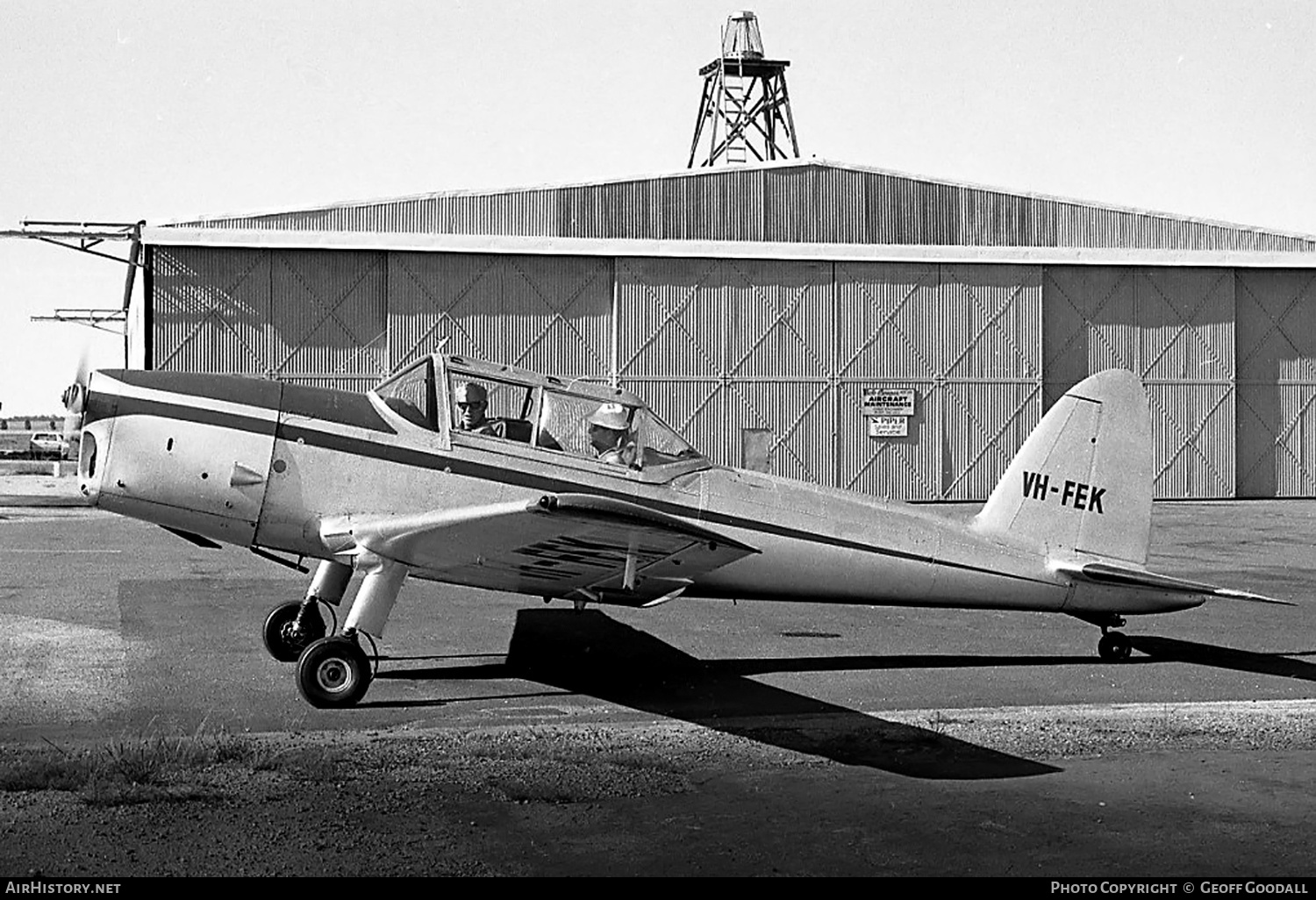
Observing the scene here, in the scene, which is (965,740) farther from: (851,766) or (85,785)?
(85,785)

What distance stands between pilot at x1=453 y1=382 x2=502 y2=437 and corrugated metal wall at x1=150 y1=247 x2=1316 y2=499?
23.1 metres

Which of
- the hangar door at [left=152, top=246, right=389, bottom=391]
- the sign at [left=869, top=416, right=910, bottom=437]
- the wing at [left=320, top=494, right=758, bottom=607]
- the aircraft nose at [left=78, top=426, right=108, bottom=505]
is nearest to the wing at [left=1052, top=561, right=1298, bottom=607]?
the wing at [left=320, top=494, right=758, bottom=607]

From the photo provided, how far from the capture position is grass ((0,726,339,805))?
632 centimetres

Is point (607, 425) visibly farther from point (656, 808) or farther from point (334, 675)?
point (656, 808)

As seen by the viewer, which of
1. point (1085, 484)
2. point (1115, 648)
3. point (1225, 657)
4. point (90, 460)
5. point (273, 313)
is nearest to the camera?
point (90, 460)

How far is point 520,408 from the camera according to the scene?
947 centimetres

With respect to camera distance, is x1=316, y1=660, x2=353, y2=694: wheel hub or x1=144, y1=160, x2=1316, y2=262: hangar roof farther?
x1=144, y1=160, x2=1316, y2=262: hangar roof

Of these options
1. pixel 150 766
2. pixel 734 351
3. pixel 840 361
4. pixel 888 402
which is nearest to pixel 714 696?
pixel 150 766

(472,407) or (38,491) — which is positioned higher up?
(472,407)

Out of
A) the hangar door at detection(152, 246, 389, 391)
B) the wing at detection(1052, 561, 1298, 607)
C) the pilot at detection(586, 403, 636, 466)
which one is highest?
the hangar door at detection(152, 246, 389, 391)

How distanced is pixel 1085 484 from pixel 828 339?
2411 cm

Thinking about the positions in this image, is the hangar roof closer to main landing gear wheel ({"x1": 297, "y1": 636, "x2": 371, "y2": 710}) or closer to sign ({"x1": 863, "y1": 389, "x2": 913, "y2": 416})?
sign ({"x1": 863, "y1": 389, "x2": 913, "y2": 416})

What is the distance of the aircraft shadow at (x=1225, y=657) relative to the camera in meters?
Result: 10.6

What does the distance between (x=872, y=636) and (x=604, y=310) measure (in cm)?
2224
